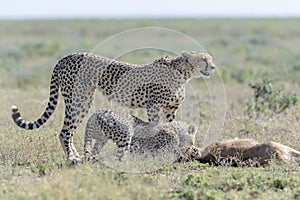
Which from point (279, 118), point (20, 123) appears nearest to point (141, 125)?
point (20, 123)

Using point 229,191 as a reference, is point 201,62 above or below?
above

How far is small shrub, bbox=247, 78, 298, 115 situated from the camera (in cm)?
1088

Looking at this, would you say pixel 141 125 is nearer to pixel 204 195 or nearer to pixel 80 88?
pixel 80 88

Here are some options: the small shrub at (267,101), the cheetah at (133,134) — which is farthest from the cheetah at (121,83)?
Answer: the small shrub at (267,101)

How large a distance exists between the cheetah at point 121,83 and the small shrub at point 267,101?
8.74 ft

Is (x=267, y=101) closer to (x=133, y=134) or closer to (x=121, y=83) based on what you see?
(x=121, y=83)

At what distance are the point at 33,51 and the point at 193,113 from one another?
14178 mm

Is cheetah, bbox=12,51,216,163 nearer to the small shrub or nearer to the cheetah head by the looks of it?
the cheetah head

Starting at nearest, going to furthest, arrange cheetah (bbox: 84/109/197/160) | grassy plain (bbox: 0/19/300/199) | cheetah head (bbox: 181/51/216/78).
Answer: grassy plain (bbox: 0/19/300/199) < cheetah (bbox: 84/109/197/160) < cheetah head (bbox: 181/51/216/78)

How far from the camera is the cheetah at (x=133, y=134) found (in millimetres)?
7828

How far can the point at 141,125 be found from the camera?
7.97 metres

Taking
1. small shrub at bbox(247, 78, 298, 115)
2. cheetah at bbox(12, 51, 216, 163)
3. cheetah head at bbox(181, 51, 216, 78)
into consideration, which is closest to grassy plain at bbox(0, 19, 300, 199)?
small shrub at bbox(247, 78, 298, 115)

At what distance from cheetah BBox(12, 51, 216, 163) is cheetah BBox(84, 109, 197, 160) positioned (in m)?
0.21

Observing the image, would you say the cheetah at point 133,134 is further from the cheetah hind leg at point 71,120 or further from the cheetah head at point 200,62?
the cheetah head at point 200,62
